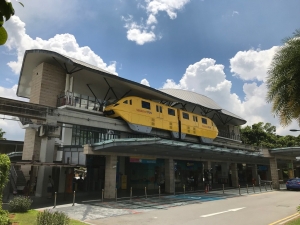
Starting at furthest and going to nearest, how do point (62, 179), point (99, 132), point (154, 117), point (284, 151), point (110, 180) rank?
point (284, 151), point (154, 117), point (99, 132), point (62, 179), point (110, 180)

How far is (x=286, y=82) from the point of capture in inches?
598

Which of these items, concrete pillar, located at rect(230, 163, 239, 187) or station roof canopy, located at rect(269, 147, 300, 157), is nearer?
station roof canopy, located at rect(269, 147, 300, 157)

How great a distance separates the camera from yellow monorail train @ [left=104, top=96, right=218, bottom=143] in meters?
26.1

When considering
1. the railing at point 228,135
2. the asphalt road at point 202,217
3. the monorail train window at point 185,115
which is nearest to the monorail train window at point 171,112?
the monorail train window at point 185,115

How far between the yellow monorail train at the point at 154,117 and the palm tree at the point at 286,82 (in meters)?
13.8

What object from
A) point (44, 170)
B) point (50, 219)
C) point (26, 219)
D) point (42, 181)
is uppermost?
point (44, 170)

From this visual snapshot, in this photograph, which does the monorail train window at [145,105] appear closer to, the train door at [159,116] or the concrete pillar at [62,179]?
the train door at [159,116]

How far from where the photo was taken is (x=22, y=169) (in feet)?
83.8

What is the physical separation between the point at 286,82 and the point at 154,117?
15559mm

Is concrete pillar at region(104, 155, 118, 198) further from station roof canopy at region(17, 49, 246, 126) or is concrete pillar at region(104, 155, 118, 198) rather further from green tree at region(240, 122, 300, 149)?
green tree at region(240, 122, 300, 149)

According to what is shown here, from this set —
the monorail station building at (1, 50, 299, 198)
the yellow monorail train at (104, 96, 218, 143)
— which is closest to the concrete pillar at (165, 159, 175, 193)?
the monorail station building at (1, 50, 299, 198)

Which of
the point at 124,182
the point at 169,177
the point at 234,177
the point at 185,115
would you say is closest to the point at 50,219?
the point at 169,177

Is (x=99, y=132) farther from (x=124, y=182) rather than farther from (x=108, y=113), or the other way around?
(x=124, y=182)

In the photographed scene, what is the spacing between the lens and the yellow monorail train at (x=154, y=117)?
2609 cm
